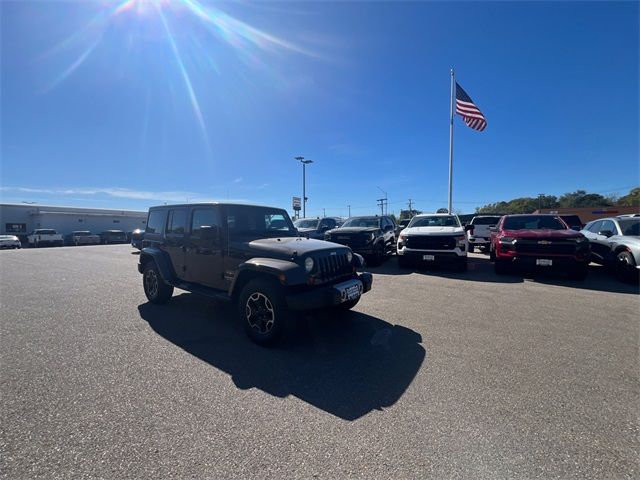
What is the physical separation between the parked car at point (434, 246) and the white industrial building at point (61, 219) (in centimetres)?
3601

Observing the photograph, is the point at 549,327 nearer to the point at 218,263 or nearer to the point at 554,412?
the point at 554,412

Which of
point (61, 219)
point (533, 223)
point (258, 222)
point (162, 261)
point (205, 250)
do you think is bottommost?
point (162, 261)

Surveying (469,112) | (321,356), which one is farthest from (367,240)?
(469,112)

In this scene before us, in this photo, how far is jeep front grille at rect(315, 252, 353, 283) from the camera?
4.15 m

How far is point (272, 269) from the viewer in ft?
12.5

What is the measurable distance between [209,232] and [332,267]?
1.96 m

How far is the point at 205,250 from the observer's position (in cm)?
495

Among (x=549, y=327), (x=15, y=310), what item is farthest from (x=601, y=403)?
(x=15, y=310)

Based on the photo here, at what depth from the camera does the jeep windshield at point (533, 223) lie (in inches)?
353

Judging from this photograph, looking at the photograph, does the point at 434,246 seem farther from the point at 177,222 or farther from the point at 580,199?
the point at 580,199

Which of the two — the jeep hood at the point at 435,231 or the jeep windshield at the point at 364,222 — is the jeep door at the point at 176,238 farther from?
the jeep windshield at the point at 364,222

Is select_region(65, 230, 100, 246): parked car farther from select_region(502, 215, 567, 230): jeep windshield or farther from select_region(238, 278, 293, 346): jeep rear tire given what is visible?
select_region(502, 215, 567, 230): jeep windshield

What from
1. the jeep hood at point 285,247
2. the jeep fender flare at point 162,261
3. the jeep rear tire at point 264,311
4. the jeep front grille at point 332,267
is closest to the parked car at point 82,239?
the jeep fender flare at point 162,261

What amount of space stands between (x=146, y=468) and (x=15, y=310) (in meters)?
5.97
